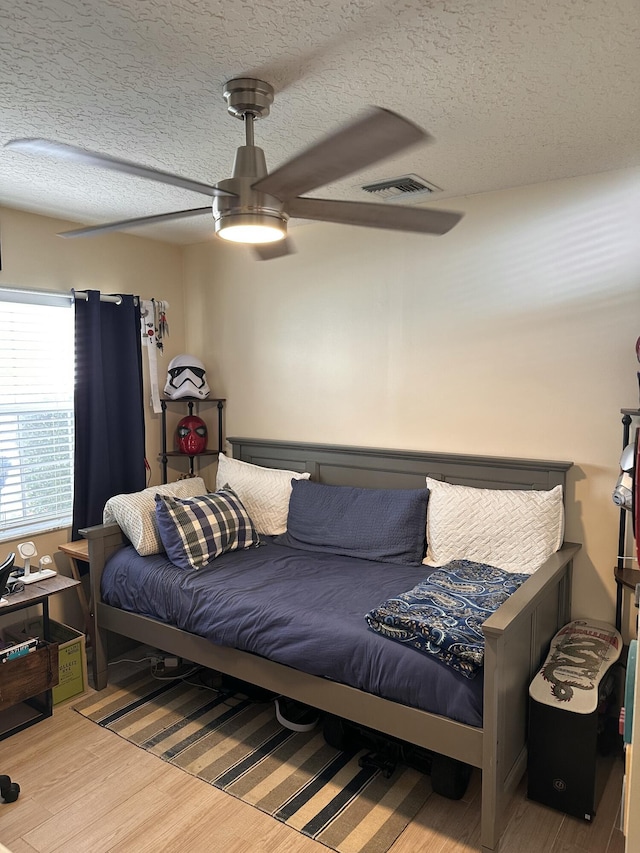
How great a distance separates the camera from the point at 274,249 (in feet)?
6.78

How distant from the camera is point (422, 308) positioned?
3150 mm

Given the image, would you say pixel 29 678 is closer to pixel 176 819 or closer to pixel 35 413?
pixel 176 819

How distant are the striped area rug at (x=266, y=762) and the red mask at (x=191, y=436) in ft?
4.65

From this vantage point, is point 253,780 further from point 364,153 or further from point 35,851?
point 364,153

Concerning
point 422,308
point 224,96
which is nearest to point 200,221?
point 422,308

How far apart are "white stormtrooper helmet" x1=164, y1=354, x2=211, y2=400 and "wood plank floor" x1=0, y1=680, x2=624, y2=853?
2.05 meters

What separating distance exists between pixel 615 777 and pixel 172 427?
121 inches

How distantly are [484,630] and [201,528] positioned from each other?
5.31 ft

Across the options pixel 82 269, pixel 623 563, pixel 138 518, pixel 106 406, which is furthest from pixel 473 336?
pixel 82 269

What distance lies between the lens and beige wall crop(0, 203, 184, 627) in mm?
3166

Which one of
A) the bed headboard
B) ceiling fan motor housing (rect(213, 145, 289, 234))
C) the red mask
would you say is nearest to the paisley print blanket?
the bed headboard

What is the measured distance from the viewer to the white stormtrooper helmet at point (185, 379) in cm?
380

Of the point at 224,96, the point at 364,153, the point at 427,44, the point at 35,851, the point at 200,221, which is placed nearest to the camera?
the point at 364,153

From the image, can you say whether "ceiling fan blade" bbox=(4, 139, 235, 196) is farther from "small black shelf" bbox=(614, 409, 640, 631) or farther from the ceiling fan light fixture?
"small black shelf" bbox=(614, 409, 640, 631)
